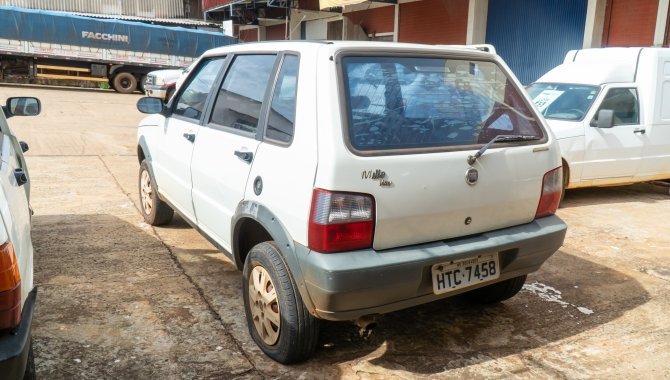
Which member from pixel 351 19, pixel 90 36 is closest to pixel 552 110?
pixel 351 19

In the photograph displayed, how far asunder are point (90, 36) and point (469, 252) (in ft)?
77.0

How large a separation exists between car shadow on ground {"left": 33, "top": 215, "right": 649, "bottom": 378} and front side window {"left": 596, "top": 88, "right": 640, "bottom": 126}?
127 inches

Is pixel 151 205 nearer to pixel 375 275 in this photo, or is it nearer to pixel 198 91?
pixel 198 91

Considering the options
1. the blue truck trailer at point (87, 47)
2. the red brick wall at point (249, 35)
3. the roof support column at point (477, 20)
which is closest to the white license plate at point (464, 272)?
the roof support column at point (477, 20)

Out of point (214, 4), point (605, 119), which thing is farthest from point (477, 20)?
point (214, 4)

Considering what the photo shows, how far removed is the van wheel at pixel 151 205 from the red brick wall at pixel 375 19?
1449cm

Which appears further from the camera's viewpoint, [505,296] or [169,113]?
[169,113]

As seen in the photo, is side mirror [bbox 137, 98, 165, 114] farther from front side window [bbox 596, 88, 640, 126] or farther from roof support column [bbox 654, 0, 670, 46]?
roof support column [bbox 654, 0, 670, 46]

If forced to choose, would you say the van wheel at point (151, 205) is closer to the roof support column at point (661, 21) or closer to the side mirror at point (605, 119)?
the side mirror at point (605, 119)

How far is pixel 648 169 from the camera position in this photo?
7516mm

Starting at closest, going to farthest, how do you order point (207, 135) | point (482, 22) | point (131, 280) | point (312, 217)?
1. point (312, 217)
2. point (207, 135)
3. point (131, 280)
4. point (482, 22)

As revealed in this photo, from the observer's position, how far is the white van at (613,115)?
6961 mm

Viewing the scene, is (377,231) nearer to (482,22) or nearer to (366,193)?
(366,193)

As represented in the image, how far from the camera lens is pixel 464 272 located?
2.96 m
